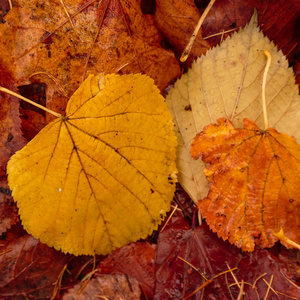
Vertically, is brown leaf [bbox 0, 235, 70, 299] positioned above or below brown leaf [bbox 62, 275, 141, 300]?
below

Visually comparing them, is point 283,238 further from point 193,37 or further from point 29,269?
point 29,269

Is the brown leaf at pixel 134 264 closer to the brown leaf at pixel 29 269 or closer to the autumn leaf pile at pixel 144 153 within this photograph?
the autumn leaf pile at pixel 144 153

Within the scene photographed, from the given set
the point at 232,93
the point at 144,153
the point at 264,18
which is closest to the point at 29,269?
the point at 144,153

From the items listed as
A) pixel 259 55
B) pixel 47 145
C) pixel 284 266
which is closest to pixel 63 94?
pixel 47 145

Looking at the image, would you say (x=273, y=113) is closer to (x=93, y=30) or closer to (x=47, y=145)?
(x=93, y=30)

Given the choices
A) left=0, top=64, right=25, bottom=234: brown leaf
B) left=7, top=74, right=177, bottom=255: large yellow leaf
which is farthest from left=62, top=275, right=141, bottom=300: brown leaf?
left=0, top=64, right=25, bottom=234: brown leaf

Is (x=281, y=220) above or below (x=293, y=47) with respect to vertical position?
below

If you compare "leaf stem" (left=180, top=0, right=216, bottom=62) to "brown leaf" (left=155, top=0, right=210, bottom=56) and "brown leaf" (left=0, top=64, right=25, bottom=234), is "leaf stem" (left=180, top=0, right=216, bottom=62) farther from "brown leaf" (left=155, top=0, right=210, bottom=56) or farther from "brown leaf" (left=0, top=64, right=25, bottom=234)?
"brown leaf" (left=0, top=64, right=25, bottom=234)
